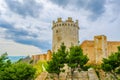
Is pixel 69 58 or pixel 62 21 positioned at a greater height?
pixel 62 21

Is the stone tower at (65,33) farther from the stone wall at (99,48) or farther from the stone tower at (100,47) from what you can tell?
the stone tower at (100,47)

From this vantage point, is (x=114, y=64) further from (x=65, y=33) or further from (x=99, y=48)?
(x=65, y=33)

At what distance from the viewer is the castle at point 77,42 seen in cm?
4719

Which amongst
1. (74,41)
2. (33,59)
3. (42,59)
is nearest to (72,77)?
(74,41)

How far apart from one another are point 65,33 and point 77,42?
2673 millimetres

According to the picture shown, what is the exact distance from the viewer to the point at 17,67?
1431 inches

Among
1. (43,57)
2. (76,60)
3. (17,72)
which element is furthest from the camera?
(43,57)

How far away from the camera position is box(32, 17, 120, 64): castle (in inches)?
1858

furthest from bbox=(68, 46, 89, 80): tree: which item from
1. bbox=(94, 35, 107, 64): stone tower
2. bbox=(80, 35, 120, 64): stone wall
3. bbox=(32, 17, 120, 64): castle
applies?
bbox=(94, 35, 107, 64): stone tower

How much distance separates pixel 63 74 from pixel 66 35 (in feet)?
28.8

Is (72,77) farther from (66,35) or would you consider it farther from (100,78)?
(66,35)

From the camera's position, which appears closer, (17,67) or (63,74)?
(17,67)

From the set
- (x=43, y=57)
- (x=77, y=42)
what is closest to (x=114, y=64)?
(x=77, y=42)

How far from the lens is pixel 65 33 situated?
49.8 metres
